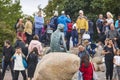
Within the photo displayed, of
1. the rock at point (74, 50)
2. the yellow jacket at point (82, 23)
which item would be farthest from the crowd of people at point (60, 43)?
the rock at point (74, 50)

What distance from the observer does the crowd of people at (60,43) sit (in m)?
18.3

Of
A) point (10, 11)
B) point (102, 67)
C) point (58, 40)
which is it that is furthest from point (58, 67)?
point (10, 11)

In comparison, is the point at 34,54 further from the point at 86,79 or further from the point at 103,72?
the point at 103,72

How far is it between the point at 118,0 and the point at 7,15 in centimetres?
3062

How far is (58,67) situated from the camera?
17328 mm

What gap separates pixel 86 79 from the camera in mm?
16750

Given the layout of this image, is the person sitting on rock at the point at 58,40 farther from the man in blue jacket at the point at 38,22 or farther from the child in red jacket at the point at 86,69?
the man in blue jacket at the point at 38,22

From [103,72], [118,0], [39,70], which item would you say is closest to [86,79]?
[39,70]

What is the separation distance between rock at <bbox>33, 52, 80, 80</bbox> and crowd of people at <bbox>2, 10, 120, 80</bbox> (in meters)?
0.43

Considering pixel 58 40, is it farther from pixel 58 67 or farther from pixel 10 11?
pixel 10 11

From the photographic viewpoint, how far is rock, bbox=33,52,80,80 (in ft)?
56.5

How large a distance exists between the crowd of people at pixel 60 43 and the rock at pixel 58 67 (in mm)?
433

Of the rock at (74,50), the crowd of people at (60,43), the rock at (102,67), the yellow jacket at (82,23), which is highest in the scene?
the yellow jacket at (82,23)

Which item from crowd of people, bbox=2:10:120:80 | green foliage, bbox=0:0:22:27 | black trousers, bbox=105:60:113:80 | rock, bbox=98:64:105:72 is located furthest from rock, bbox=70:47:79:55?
green foliage, bbox=0:0:22:27
